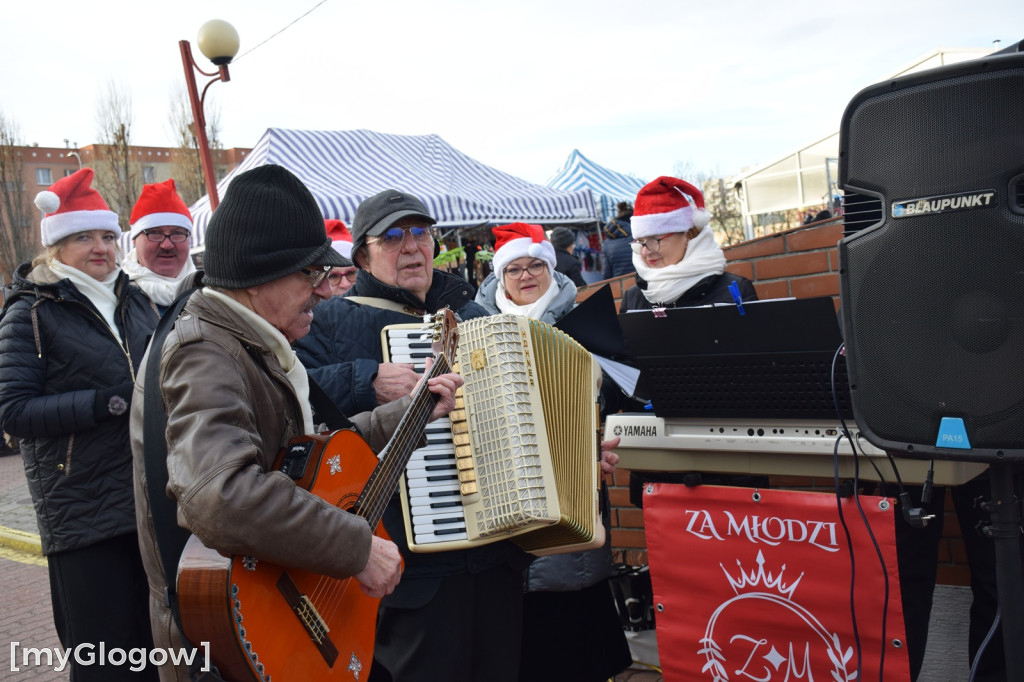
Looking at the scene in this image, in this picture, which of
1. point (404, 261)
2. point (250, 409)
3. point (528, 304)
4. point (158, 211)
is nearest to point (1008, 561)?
point (250, 409)

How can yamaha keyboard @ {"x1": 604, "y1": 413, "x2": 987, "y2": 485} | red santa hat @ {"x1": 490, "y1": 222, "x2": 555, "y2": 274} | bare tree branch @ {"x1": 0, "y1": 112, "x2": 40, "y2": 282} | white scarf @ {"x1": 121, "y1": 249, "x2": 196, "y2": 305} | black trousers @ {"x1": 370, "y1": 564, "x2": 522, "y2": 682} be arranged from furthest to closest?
bare tree branch @ {"x1": 0, "y1": 112, "x2": 40, "y2": 282} < red santa hat @ {"x1": 490, "y1": 222, "x2": 555, "y2": 274} < white scarf @ {"x1": 121, "y1": 249, "x2": 196, "y2": 305} < yamaha keyboard @ {"x1": 604, "y1": 413, "x2": 987, "y2": 485} < black trousers @ {"x1": 370, "y1": 564, "x2": 522, "y2": 682}

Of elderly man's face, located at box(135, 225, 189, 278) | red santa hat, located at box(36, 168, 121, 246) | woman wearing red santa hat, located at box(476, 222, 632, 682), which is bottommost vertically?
woman wearing red santa hat, located at box(476, 222, 632, 682)

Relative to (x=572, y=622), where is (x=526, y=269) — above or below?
above

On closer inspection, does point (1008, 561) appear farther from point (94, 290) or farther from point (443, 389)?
point (94, 290)

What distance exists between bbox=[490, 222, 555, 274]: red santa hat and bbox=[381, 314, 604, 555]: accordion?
1.88 meters

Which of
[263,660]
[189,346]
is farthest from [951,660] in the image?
[189,346]

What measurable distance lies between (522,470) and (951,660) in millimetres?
2385

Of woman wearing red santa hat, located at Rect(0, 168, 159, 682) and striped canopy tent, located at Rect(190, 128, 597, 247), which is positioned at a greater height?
striped canopy tent, located at Rect(190, 128, 597, 247)

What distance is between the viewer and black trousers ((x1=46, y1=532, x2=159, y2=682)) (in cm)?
292

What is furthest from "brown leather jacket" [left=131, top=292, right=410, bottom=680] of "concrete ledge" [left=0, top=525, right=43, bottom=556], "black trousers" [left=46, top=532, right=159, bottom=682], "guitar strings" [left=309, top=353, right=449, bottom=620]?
"concrete ledge" [left=0, top=525, right=43, bottom=556]

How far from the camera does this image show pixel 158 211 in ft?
13.6

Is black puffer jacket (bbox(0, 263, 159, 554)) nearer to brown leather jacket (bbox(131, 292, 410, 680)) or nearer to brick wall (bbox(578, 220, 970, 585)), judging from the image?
brown leather jacket (bbox(131, 292, 410, 680))

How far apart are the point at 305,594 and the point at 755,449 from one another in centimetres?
160

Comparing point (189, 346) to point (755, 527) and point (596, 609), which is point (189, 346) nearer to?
point (755, 527)
